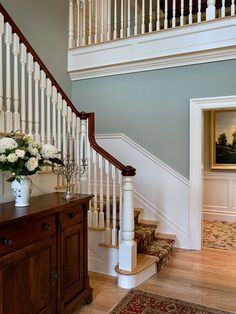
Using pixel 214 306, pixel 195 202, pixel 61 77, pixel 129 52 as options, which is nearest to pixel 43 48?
pixel 61 77

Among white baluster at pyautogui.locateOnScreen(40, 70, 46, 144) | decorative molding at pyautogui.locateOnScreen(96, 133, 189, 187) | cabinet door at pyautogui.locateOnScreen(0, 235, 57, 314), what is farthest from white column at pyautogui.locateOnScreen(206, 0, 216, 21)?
cabinet door at pyautogui.locateOnScreen(0, 235, 57, 314)

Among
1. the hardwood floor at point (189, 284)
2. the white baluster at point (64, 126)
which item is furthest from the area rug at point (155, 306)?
the white baluster at point (64, 126)

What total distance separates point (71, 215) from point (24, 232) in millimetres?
531

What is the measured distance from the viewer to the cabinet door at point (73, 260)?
219 centimetres

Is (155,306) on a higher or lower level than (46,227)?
lower

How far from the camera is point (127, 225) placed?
2.82 meters

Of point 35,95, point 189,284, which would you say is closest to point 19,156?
point 35,95

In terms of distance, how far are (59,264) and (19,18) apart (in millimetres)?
3344

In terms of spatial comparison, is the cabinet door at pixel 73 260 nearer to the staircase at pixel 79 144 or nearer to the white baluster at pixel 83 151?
the staircase at pixel 79 144

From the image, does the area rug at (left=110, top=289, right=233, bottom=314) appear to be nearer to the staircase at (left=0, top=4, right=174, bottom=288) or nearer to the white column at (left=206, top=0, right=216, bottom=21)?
the staircase at (left=0, top=4, right=174, bottom=288)

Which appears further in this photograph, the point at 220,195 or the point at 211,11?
the point at 220,195

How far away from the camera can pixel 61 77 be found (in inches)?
179

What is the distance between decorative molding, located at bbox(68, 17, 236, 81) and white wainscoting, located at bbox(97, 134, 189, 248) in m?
1.15

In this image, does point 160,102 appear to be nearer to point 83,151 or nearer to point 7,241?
point 83,151
